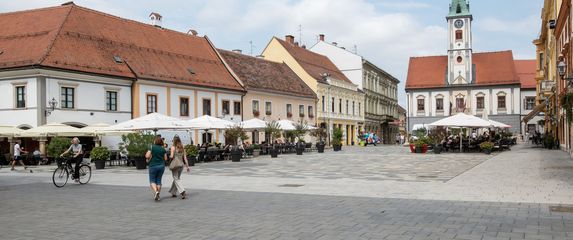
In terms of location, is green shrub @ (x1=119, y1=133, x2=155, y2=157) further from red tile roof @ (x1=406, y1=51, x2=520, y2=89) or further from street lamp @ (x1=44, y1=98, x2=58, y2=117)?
red tile roof @ (x1=406, y1=51, x2=520, y2=89)

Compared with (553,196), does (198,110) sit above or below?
above

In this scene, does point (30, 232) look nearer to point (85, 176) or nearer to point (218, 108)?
point (85, 176)

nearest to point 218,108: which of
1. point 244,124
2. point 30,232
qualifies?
point 244,124

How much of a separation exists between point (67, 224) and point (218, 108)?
33399 millimetres

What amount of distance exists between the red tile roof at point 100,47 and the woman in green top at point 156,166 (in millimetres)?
18967

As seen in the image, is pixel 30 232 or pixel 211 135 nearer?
pixel 30 232

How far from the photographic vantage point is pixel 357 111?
65250 mm

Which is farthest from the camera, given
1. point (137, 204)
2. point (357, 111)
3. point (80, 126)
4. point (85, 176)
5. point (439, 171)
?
point (357, 111)

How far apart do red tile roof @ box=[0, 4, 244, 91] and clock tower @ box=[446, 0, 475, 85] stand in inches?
1454

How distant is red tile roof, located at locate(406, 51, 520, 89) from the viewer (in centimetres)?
6881

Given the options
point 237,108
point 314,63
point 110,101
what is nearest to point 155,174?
point 110,101

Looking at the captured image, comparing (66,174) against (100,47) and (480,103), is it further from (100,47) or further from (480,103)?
(480,103)

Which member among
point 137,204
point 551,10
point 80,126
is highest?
point 551,10

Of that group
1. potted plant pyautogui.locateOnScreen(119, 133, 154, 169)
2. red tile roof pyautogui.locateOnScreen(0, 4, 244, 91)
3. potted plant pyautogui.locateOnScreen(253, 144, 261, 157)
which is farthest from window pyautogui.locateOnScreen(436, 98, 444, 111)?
potted plant pyautogui.locateOnScreen(119, 133, 154, 169)
